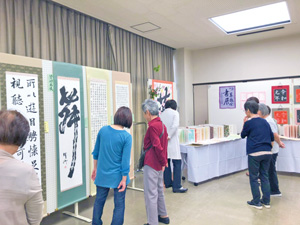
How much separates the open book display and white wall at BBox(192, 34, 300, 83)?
1466 mm

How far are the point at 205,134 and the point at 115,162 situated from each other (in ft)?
8.25

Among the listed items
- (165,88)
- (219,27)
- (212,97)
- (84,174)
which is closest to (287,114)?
(212,97)

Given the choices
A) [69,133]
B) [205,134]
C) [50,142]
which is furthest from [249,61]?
[50,142]

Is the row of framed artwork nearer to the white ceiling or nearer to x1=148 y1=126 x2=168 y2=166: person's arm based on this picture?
the white ceiling

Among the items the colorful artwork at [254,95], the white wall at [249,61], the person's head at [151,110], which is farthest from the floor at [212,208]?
the white wall at [249,61]

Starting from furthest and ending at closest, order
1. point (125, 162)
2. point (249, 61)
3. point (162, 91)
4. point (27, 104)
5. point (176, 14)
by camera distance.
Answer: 1. point (249, 61)
2. point (162, 91)
3. point (176, 14)
4. point (27, 104)
5. point (125, 162)

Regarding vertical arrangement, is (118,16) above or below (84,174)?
above

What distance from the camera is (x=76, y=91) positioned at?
2.68m

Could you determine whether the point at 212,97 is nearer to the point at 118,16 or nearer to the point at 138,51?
the point at 138,51

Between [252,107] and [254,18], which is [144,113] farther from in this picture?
[254,18]

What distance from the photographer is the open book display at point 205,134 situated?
13.0 ft

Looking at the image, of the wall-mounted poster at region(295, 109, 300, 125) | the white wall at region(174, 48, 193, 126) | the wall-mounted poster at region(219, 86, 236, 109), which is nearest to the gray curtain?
the white wall at region(174, 48, 193, 126)

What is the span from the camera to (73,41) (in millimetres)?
3502

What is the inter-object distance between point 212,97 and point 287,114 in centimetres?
156
